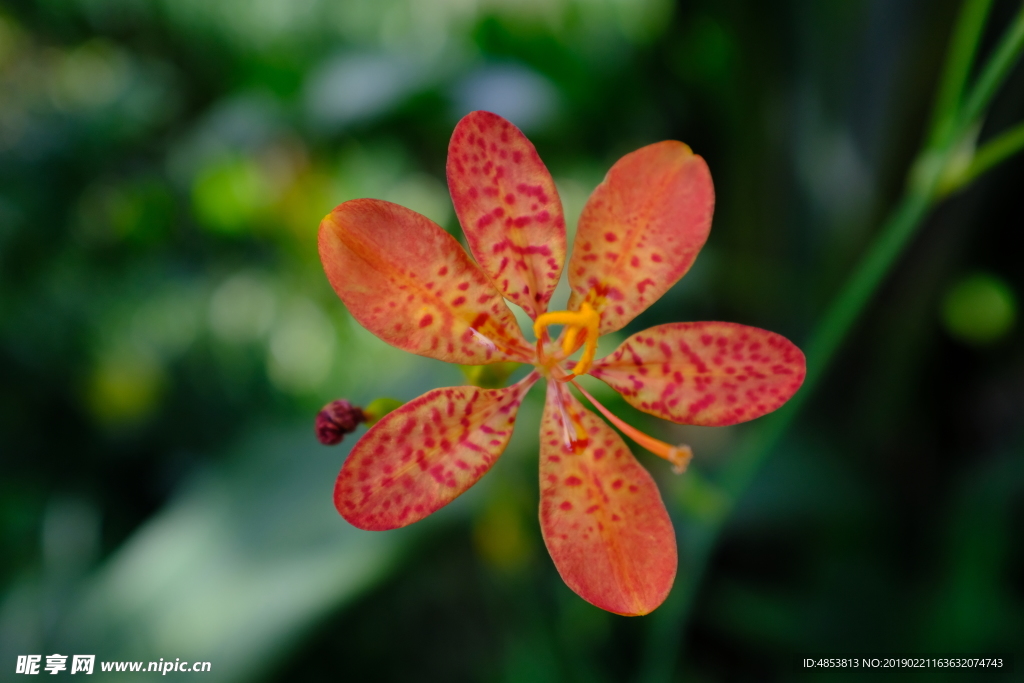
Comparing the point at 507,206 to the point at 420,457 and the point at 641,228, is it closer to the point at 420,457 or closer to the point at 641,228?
the point at 641,228

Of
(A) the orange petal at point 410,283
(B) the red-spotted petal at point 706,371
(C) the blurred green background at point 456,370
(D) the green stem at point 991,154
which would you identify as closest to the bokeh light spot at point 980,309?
(C) the blurred green background at point 456,370

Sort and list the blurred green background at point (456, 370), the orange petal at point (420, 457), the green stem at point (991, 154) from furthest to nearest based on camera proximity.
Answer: the blurred green background at point (456, 370)
the green stem at point (991, 154)
the orange petal at point (420, 457)

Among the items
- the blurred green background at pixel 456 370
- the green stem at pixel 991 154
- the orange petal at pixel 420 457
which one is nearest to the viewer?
the orange petal at pixel 420 457

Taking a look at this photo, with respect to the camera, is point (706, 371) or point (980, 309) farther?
point (980, 309)

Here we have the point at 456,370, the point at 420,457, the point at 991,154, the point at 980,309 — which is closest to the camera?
the point at 420,457

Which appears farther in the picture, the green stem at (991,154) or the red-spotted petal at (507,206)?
the green stem at (991,154)

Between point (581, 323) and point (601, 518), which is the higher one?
point (581, 323)

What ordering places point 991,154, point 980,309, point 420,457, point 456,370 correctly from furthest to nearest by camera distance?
point 980,309 → point 456,370 → point 991,154 → point 420,457

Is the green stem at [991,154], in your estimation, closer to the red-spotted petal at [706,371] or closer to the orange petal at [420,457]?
the red-spotted petal at [706,371]

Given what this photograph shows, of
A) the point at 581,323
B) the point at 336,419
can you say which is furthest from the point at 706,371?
the point at 336,419
